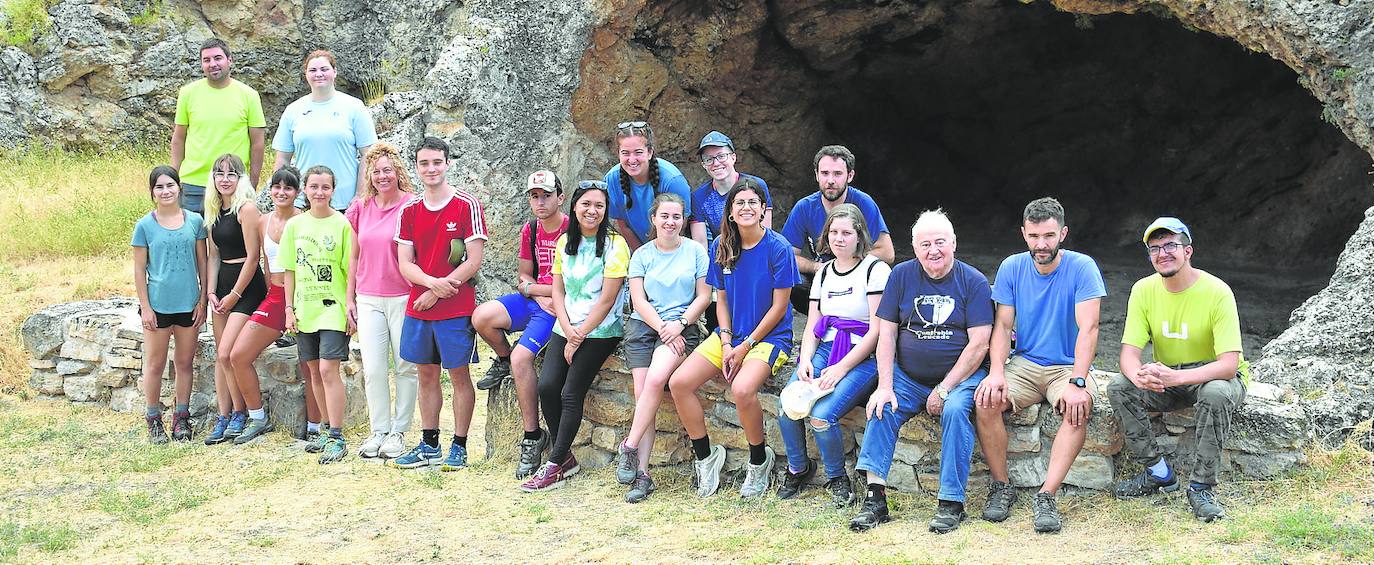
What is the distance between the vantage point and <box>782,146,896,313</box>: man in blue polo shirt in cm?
605

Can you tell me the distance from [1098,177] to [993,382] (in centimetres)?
945

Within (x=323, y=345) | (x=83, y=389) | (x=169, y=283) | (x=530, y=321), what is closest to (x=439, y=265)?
(x=530, y=321)

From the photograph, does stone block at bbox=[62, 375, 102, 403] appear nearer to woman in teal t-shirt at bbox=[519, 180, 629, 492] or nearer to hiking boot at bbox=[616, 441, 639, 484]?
woman in teal t-shirt at bbox=[519, 180, 629, 492]

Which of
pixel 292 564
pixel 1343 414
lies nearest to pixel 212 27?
pixel 292 564

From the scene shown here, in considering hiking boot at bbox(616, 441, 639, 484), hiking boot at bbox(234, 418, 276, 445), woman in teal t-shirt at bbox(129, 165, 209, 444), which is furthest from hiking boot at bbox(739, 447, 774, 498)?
woman in teal t-shirt at bbox(129, 165, 209, 444)

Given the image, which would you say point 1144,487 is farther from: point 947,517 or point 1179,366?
point 947,517

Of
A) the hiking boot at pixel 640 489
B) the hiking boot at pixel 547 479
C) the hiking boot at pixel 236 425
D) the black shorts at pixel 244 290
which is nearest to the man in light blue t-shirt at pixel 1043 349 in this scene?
the hiking boot at pixel 640 489

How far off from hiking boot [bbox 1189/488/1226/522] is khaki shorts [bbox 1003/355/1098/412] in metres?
0.57

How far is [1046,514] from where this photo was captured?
4.90 meters

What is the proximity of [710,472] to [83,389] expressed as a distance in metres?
4.90

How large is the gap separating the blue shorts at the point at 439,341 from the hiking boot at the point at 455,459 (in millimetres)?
513

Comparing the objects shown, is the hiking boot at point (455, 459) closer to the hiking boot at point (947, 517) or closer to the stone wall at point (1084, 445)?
the stone wall at point (1084, 445)

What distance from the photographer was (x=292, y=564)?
506cm

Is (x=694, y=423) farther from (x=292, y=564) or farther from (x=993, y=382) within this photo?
(x=292, y=564)
